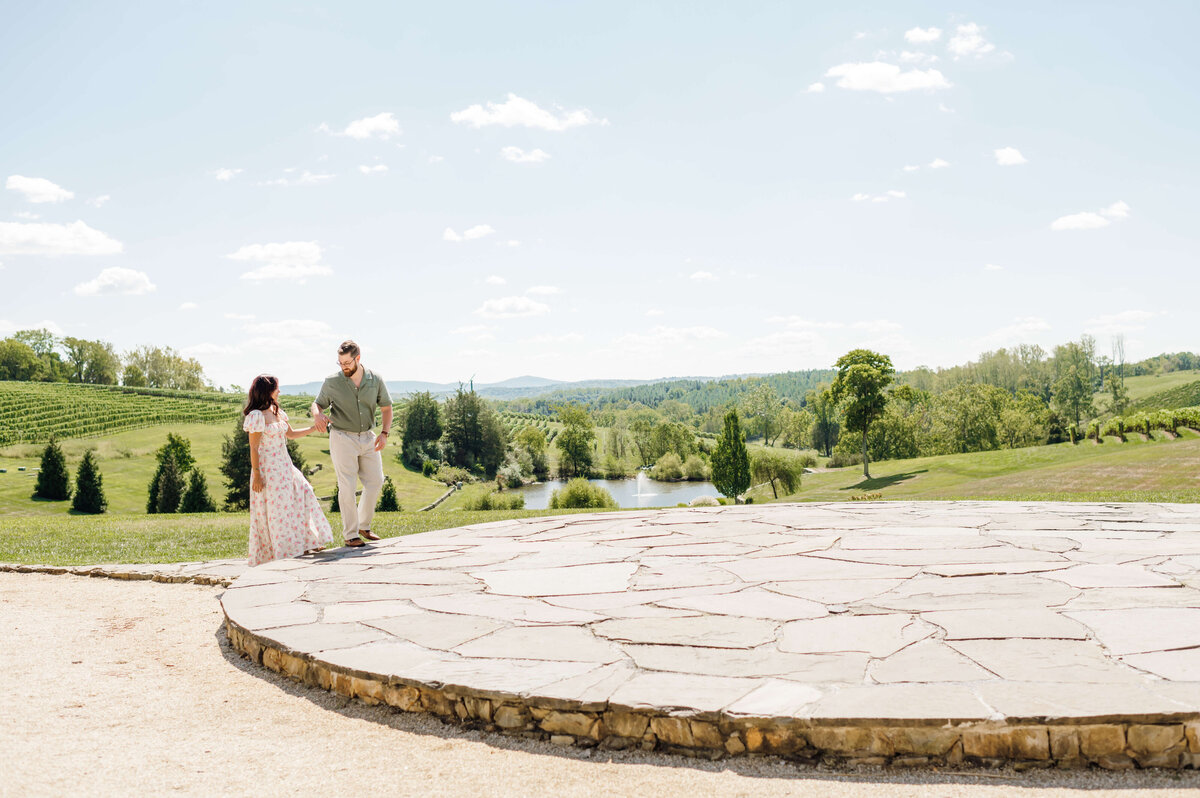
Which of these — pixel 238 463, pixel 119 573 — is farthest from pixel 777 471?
pixel 119 573

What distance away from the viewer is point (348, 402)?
6.60 m

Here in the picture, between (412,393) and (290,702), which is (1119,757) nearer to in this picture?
(290,702)

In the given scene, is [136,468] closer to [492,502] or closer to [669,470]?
[492,502]

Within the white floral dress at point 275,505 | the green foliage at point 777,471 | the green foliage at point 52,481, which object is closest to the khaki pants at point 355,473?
the white floral dress at point 275,505

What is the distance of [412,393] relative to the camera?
76.6 meters

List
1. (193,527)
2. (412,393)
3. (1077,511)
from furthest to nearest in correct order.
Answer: (412,393) → (193,527) → (1077,511)

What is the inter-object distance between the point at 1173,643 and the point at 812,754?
1826 mm

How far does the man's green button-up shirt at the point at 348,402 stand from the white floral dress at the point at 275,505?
0.40 m

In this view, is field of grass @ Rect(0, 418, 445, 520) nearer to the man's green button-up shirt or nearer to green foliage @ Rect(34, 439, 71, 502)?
green foliage @ Rect(34, 439, 71, 502)

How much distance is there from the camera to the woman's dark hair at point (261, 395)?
626 centimetres

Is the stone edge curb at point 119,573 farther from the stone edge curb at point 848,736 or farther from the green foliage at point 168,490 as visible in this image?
the green foliage at point 168,490

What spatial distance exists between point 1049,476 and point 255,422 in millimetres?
24948

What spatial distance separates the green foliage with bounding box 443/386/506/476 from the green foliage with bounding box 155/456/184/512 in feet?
131

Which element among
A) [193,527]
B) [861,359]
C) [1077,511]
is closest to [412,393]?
[861,359]
